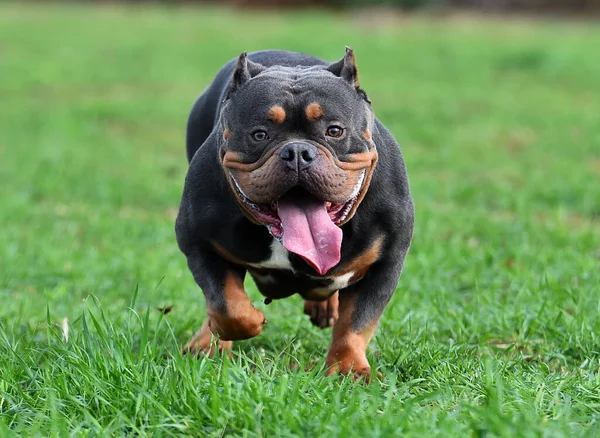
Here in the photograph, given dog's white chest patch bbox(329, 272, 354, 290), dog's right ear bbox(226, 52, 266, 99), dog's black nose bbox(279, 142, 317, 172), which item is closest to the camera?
dog's black nose bbox(279, 142, 317, 172)

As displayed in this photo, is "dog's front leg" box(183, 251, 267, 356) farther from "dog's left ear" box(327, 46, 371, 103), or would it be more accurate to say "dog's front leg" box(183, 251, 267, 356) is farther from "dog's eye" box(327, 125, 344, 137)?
"dog's left ear" box(327, 46, 371, 103)

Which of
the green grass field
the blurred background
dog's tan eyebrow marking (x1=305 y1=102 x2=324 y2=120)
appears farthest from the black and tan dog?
the blurred background

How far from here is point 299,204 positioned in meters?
3.86

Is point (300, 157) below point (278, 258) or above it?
above

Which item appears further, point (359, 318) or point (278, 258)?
point (359, 318)

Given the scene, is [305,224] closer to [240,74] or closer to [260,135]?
[260,135]

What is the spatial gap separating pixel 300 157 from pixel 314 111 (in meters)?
0.28

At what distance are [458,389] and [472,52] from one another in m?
15.8

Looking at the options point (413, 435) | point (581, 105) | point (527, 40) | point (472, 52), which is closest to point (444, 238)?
point (413, 435)

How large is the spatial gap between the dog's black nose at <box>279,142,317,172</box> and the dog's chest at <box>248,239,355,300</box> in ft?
1.81

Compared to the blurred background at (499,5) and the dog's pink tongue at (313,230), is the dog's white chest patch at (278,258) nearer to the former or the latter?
the dog's pink tongue at (313,230)

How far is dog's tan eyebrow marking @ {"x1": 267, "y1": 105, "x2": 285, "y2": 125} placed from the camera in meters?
3.82

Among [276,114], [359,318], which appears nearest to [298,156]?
[276,114]

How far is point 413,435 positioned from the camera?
10.00ft
